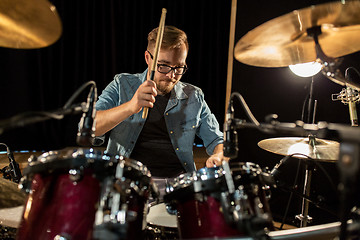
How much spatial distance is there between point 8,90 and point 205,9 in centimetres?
235

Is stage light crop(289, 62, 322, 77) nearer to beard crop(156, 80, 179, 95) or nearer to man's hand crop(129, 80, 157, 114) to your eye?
beard crop(156, 80, 179, 95)

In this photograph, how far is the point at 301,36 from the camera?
1134mm

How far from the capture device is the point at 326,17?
3.26ft

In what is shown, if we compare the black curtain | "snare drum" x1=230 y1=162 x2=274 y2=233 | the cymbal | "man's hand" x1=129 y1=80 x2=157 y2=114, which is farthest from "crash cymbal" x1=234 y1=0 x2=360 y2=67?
the black curtain

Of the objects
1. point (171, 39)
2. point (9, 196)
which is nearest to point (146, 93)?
point (171, 39)

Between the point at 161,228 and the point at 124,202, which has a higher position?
the point at 124,202

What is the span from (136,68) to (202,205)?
8.49 feet

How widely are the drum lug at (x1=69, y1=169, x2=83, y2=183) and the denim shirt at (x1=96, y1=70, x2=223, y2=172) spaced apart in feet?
2.79

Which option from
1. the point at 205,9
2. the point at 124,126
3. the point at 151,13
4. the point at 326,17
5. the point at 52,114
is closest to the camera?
the point at 52,114

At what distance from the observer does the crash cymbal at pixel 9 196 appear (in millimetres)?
1008

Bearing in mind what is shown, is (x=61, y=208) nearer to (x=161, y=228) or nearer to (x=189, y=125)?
(x=161, y=228)

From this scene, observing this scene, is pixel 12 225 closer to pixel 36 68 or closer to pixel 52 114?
pixel 52 114

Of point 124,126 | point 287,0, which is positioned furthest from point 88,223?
point 287,0

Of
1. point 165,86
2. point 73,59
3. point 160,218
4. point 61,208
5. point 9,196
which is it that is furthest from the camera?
point 73,59
